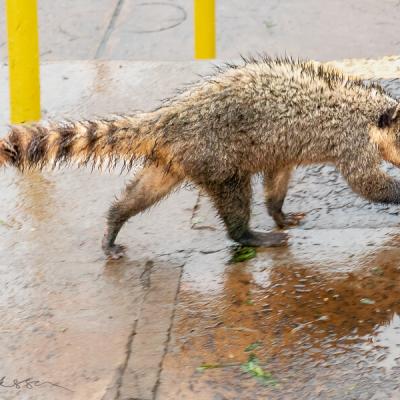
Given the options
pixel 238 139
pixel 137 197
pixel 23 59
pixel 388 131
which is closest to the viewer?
pixel 238 139

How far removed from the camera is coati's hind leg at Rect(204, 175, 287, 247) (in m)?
5.01

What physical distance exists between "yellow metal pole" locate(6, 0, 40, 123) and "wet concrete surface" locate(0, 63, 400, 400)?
2.24 feet

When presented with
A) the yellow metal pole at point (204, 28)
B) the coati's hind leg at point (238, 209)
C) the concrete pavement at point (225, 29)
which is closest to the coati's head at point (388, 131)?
the coati's hind leg at point (238, 209)

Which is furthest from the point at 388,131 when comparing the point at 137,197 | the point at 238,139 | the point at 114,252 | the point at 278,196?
the point at 114,252

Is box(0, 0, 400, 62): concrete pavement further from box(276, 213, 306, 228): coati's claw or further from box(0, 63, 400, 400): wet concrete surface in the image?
box(276, 213, 306, 228): coati's claw

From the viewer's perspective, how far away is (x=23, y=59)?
6.41m

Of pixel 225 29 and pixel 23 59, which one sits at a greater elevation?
pixel 23 59

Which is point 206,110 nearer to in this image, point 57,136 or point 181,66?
point 57,136

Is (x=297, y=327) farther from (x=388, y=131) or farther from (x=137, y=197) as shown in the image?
(x=388, y=131)

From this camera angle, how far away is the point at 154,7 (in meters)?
9.41

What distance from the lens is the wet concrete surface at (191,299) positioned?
4.10 metres

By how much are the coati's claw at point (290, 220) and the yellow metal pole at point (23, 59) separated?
197 centimetres

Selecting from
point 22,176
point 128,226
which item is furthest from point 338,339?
point 22,176

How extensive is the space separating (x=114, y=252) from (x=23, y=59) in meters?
1.85
